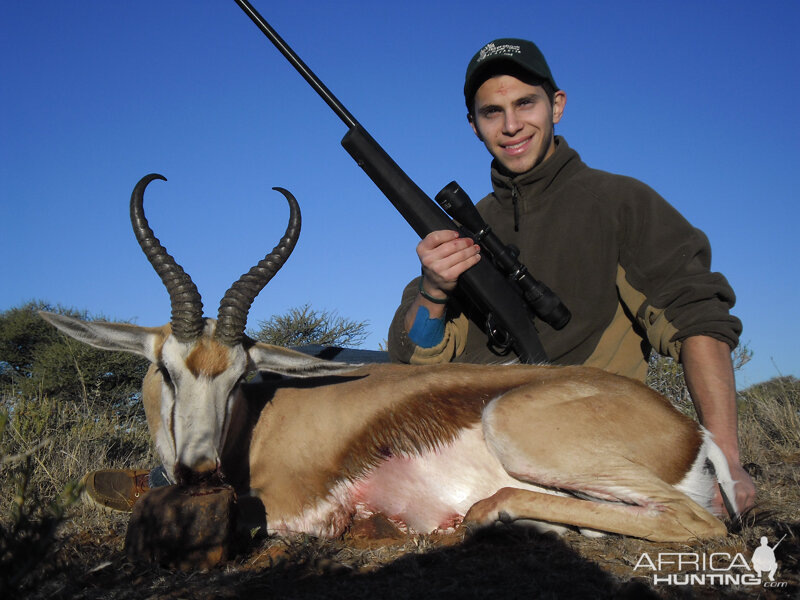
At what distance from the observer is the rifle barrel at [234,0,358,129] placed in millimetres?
5707

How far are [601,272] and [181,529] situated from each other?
324cm

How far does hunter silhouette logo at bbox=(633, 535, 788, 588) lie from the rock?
1827mm

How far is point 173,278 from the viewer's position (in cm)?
380

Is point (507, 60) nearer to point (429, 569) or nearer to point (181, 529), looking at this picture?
point (429, 569)

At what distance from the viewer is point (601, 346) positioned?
4.76 meters

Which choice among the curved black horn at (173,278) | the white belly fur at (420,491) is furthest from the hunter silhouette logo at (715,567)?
the curved black horn at (173,278)

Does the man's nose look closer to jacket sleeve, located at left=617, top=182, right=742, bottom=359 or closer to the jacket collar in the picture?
the jacket collar

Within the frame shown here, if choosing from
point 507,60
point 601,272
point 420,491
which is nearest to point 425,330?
point 601,272

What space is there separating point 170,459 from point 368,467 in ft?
3.82

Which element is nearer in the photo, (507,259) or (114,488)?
(114,488)

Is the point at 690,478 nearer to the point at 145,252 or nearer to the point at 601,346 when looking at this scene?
the point at 601,346

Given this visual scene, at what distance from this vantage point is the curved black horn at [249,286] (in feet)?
12.4

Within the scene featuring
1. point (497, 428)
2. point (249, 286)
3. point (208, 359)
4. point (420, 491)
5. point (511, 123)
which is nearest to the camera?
point (497, 428)

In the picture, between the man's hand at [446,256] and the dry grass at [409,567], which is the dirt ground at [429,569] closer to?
the dry grass at [409,567]
